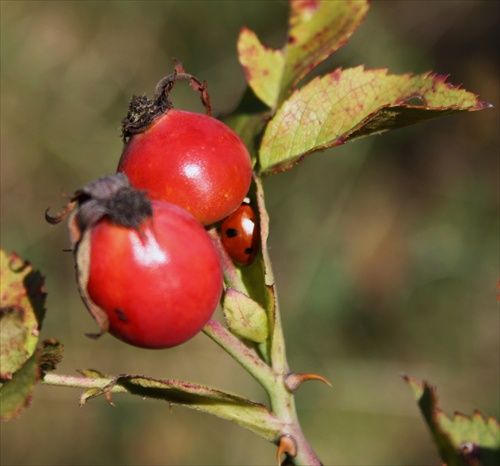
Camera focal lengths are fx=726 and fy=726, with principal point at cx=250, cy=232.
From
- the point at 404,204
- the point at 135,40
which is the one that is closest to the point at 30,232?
the point at 135,40

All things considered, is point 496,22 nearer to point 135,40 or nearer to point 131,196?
point 135,40

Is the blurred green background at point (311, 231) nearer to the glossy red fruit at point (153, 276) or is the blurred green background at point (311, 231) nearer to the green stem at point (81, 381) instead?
the green stem at point (81, 381)

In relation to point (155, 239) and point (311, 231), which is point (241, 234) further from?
point (311, 231)

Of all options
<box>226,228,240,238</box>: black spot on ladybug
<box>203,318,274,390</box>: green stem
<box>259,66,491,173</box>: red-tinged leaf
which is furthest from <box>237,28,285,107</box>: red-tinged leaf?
<box>203,318,274,390</box>: green stem

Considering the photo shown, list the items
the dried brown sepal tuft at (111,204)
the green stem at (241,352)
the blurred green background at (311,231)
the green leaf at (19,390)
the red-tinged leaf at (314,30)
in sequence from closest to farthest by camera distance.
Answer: the dried brown sepal tuft at (111,204) → the green leaf at (19,390) → the green stem at (241,352) → the red-tinged leaf at (314,30) → the blurred green background at (311,231)

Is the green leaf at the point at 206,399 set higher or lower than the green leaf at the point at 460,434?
higher

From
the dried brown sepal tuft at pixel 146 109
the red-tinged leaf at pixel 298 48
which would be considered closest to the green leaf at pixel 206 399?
the dried brown sepal tuft at pixel 146 109

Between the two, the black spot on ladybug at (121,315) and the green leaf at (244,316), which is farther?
the green leaf at (244,316)
